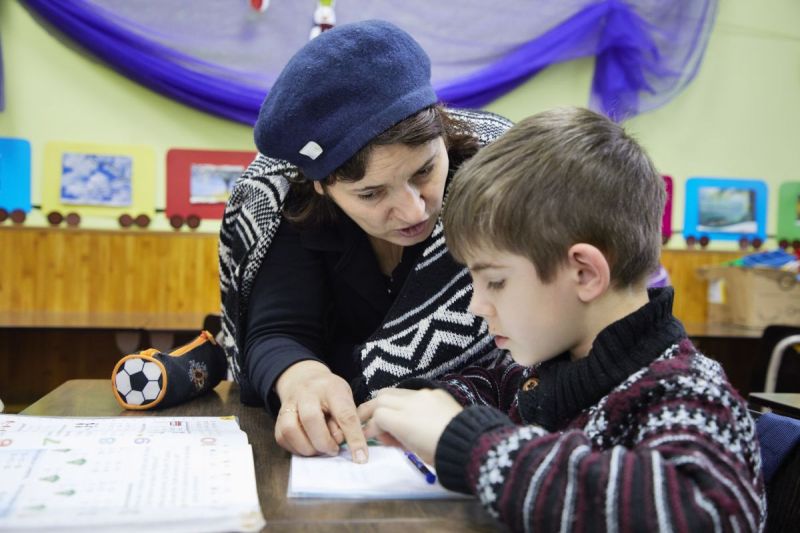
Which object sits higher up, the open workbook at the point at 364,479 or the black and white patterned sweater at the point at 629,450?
the black and white patterned sweater at the point at 629,450

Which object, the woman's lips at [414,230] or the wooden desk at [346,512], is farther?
the woman's lips at [414,230]

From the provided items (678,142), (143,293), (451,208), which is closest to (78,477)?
(451,208)

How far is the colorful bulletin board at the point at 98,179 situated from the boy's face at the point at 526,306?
265cm

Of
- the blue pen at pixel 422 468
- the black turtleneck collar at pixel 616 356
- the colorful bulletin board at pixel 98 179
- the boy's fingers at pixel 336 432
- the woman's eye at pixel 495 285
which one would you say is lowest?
the blue pen at pixel 422 468

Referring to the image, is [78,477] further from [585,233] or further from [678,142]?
[678,142]

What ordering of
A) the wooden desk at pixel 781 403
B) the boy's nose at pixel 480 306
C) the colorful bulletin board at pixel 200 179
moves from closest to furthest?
the boy's nose at pixel 480 306 < the wooden desk at pixel 781 403 < the colorful bulletin board at pixel 200 179

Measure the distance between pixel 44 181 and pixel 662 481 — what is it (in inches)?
121

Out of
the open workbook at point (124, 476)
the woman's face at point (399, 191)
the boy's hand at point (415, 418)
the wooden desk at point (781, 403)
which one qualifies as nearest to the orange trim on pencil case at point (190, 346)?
the open workbook at point (124, 476)

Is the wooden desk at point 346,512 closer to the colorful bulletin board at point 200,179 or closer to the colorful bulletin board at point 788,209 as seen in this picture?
the colorful bulletin board at point 200,179

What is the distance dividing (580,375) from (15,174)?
9.60 ft

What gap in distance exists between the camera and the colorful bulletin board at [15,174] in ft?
10.1

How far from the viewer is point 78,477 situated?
731mm

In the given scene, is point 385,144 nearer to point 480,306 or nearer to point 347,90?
point 347,90

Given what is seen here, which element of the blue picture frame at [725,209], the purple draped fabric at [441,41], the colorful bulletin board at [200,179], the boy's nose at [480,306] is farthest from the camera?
the blue picture frame at [725,209]
